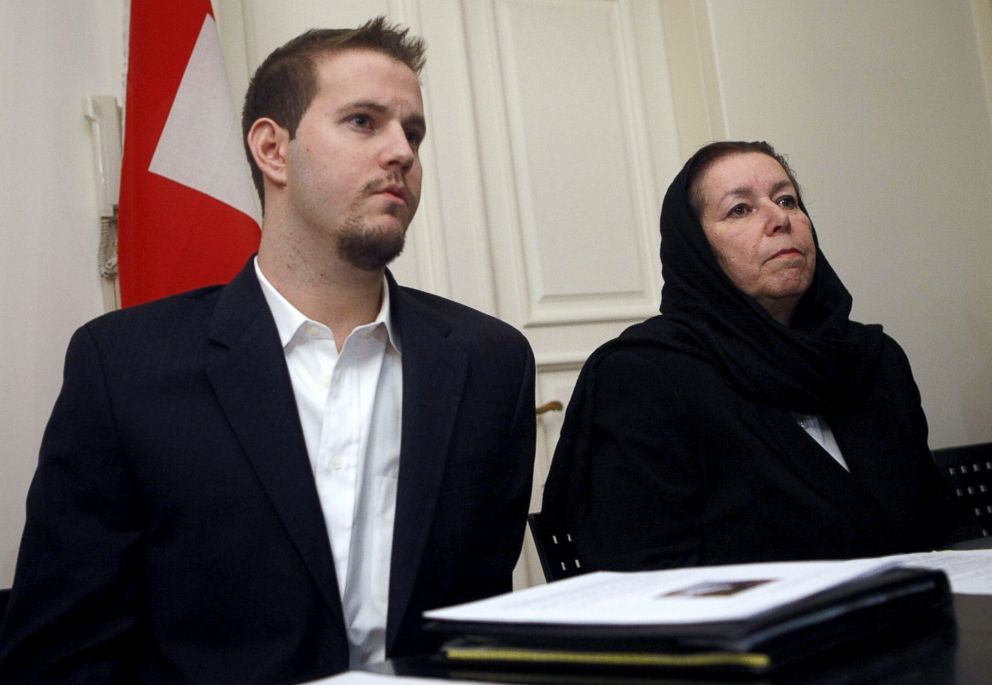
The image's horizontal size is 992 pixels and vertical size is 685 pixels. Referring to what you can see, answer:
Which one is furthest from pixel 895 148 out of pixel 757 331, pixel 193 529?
pixel 193 529

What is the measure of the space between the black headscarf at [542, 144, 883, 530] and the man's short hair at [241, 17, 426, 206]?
0.62 m

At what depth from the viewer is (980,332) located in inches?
129

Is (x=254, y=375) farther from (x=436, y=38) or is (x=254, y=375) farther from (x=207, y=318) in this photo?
(x=436, y=38)

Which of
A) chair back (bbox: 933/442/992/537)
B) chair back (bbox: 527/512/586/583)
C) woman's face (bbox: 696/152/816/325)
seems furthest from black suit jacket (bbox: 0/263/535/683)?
chair back (bbox: 933/442/992/537)

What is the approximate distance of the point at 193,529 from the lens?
3.93 ft

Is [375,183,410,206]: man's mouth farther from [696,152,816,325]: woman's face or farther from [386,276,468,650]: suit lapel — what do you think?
[696,152,816,325]: woman's face

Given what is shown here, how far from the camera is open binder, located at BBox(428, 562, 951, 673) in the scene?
0.54m

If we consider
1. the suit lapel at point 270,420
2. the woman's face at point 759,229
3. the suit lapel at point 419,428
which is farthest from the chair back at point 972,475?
the suit lapel at point 270,420

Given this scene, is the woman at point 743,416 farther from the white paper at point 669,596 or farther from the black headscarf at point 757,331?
the white paper at point 669,596

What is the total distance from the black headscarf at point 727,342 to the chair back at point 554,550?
1.3 inches

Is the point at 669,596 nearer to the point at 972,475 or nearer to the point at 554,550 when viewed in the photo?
the point at 554,550

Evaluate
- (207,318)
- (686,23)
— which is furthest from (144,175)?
(686,23)

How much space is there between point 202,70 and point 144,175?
10.0 inches

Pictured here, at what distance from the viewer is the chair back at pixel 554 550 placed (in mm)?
1472
